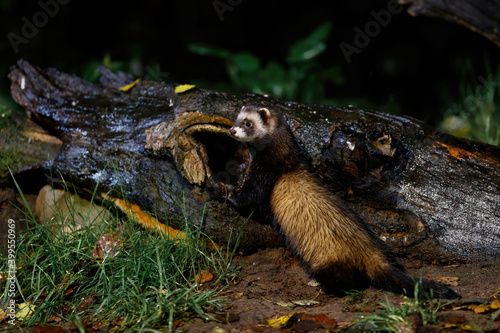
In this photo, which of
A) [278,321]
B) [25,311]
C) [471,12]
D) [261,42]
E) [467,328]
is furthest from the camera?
[261,42]

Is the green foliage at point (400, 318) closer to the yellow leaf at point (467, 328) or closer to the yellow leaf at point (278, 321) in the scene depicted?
the yellow leaf at point (467, 328)

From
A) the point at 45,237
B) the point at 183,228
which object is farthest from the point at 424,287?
the point at 45,237

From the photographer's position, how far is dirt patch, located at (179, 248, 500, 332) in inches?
105

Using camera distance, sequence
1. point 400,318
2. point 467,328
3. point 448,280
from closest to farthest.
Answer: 1. point 467,328
2. point 400,318
3. point 448,280

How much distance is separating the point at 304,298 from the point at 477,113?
4462 mm

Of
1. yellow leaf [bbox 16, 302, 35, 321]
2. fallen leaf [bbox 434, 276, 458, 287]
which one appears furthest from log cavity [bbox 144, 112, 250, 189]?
fallen leaf [bbox 434, 276, 458, 287]

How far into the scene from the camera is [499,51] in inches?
290

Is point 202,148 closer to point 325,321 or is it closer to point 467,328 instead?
point 325,321

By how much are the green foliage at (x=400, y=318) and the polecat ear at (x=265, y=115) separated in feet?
5.74

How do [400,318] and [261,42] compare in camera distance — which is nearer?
[400,318]

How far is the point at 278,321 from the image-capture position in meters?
2.80

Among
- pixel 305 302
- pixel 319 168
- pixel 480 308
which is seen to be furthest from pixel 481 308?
pixel 319 168

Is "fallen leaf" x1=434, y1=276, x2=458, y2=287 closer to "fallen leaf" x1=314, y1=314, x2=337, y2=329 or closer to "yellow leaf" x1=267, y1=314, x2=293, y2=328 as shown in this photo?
"fallen leaf" x1=314, y1=314, x2=337, y2=329

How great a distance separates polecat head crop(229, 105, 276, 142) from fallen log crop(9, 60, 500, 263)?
7.7 inches
